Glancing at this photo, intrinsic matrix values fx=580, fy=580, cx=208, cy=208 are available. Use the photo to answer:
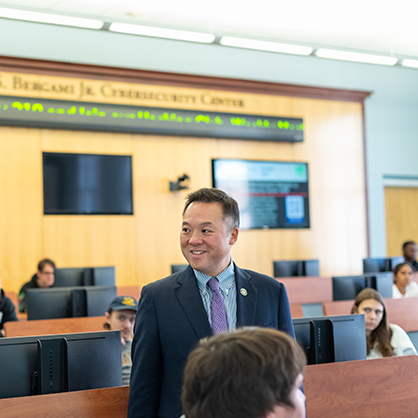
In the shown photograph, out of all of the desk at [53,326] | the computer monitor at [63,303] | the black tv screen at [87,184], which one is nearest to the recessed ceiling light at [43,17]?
the black tv screen at [87,184]

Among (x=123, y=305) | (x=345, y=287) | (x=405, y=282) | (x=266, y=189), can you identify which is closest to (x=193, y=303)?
(x=123, y=305)

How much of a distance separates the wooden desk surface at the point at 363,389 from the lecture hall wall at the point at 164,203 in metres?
5.39

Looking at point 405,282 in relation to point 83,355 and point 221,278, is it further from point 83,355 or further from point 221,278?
point 221,278

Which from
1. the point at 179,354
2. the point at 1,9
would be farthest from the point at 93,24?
the point at 179,354

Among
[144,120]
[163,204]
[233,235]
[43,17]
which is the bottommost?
[233,235]

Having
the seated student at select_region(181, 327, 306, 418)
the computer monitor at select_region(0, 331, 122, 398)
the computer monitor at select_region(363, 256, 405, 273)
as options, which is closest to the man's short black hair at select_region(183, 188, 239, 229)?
the computer monitor at select_region(0, 331, 122, 398)

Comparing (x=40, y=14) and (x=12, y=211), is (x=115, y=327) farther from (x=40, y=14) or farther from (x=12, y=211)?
(x=12, y=211)

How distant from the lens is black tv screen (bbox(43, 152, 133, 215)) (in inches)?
287

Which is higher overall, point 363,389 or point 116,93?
point 116,93

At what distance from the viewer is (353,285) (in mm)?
5121

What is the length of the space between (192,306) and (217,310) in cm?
9

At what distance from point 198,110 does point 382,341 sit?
5.11 m

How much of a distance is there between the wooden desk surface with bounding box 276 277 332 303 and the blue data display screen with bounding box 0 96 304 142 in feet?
9.41

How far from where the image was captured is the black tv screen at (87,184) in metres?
7.29
